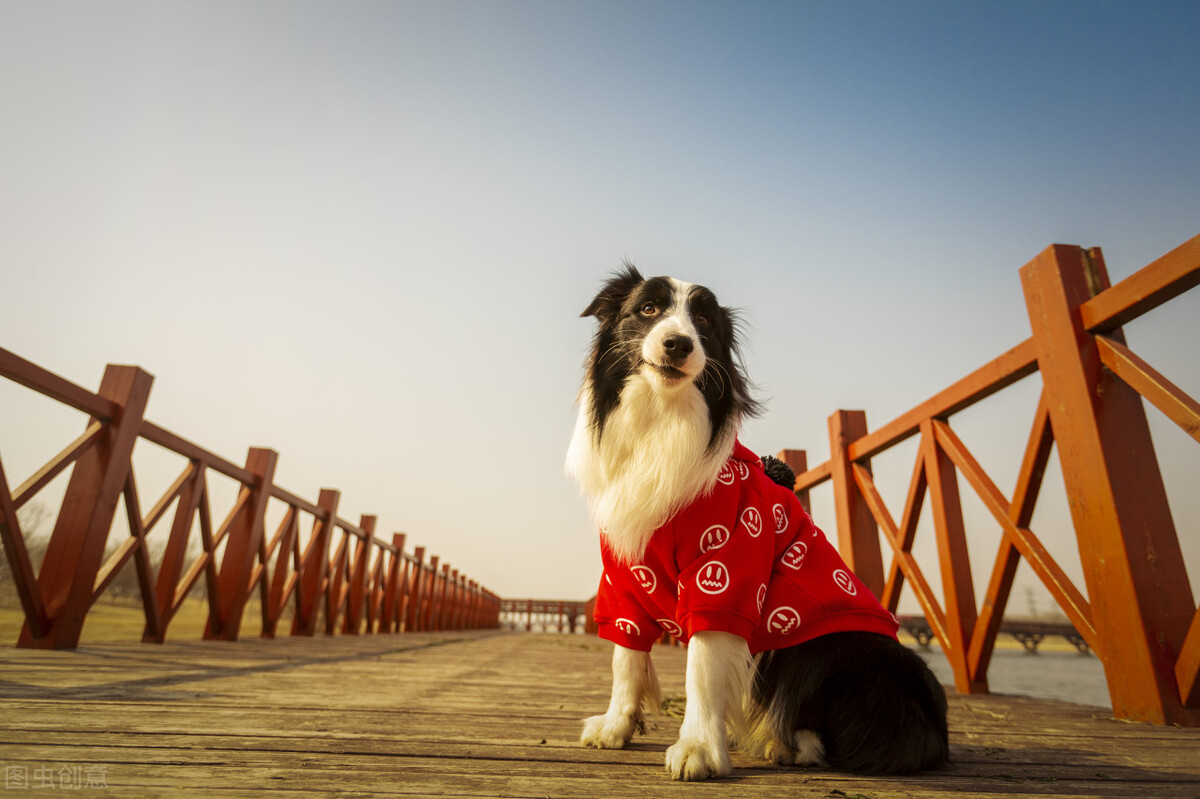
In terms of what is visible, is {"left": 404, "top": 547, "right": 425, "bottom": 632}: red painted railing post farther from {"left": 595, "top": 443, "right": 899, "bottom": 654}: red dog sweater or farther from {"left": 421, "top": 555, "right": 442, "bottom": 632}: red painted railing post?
{"left": 595, "top": 443, "right": 899, "bottom": 654}: red dog sweater

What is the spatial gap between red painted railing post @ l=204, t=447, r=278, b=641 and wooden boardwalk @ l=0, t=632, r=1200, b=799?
240 cm

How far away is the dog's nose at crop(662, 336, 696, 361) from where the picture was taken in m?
1.82

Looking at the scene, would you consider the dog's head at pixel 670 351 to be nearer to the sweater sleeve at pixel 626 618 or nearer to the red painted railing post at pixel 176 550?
the sweater sleeve at pixel 626 618

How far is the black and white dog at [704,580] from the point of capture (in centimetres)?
157

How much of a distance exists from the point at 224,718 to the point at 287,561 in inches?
188

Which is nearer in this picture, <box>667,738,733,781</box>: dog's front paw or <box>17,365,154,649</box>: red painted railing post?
<box>667,738,733,781</box>: dog's front paw

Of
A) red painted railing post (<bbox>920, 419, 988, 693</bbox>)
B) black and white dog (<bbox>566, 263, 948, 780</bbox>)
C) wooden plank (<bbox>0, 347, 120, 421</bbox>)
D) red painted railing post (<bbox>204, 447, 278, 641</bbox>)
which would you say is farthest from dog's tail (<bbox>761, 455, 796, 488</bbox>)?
red painted railing post (<bbox>204, 447, 278, 641</bbox>)

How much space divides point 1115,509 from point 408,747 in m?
2.41

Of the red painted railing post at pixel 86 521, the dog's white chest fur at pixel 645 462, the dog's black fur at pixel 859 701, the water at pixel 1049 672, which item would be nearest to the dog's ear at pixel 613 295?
the dog's white chest fur at pixel 645 462

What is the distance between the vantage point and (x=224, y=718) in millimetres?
1776

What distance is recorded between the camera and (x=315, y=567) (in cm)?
707

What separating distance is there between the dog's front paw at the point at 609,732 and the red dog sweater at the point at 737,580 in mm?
221

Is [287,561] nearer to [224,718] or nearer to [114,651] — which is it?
[114,651]

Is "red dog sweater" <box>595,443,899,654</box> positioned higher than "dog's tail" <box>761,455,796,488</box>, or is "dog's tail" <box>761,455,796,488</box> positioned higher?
"dog's tail" <box>761,455,796,488</box>
